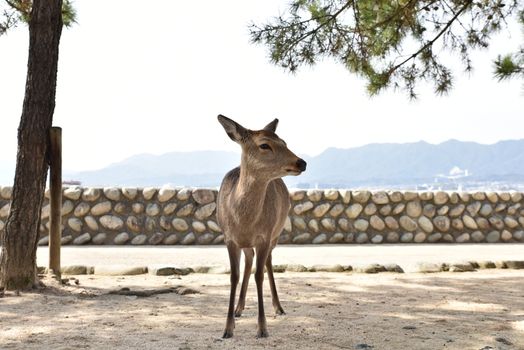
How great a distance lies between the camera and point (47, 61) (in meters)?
6.25

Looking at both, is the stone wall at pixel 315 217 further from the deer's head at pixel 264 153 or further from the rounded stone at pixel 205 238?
the deer's head at pixel 264 153

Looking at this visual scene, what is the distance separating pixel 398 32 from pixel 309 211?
368 centimetres

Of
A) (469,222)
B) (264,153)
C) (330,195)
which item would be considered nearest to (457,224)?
(469,222)

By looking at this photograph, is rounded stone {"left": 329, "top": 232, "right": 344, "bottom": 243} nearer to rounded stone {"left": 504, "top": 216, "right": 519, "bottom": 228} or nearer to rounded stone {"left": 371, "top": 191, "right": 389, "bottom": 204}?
rounded stone {"left": 371, "top": 191, "right": 389, "bottom": 204}

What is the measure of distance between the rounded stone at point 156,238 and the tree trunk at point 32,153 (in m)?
4.40

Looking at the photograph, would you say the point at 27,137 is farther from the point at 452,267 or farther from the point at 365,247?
the point at 365,247

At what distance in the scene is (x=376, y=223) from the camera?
37.0 ft

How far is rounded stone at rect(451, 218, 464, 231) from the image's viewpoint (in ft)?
38.4

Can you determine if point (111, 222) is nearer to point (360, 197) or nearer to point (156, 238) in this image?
point (156, 238)

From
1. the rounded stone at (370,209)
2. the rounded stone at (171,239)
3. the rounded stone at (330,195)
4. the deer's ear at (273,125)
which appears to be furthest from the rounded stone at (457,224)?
the deer's ear at (273,125)

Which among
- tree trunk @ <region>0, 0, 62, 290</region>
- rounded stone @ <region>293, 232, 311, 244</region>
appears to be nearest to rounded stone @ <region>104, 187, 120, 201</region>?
rounded stone @ <region>293, 232, 311, 244</region>

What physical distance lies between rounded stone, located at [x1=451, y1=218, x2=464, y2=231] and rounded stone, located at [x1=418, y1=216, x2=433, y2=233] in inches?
20.6

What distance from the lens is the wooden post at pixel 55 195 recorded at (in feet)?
20.7

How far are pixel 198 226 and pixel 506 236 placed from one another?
20.8 feet
